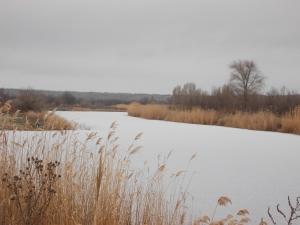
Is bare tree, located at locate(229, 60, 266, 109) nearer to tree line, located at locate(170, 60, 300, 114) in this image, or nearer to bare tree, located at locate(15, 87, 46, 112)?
tree line, located at locate(170, 60, 300, 114)

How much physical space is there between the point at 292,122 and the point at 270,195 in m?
6.95

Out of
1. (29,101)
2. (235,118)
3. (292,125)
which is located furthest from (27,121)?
(29,101)

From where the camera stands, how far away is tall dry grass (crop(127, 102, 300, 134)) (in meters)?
9.51

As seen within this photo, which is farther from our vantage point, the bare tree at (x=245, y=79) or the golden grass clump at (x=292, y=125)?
the bare tree at (x=245, y=79)

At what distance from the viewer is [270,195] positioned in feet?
10.5

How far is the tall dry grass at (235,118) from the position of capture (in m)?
9.51

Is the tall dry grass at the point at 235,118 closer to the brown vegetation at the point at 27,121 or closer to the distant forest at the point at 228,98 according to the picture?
the distant forest at the point at 228,98

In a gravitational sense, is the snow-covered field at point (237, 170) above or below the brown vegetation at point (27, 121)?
below

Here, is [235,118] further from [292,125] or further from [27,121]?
[27,121]

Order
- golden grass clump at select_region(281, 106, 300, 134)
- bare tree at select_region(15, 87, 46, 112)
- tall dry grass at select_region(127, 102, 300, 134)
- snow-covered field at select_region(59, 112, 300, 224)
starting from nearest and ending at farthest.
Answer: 1. snow-covered field at select_region(59, 112, 300, 224)
2. golden grass clump at select_region(281, 106, 300, 134)
3. tall dry grass at select_region(127, 102, 300, 134)
4. bare tree at select_region(15, 87, 46, 112)

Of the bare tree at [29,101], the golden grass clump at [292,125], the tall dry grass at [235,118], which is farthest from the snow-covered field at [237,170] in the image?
the bare tree at [29,101]

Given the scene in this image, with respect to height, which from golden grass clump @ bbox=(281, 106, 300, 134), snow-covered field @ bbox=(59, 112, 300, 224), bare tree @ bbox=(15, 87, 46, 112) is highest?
bare tree @ bbox=(15, 87, 46, 112)

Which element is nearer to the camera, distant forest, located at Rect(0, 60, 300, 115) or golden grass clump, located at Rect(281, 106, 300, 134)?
golden grass clump, located at Rect(281, 106, 300, 134)

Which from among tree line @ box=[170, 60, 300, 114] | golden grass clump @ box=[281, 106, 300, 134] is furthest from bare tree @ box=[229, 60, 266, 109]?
golden grass clump @ box=[281, 106, 300, 134]
